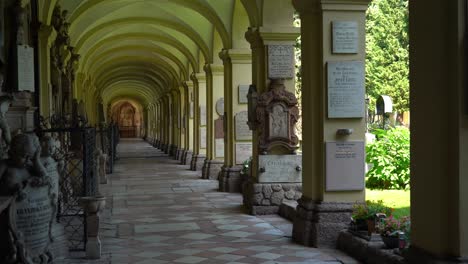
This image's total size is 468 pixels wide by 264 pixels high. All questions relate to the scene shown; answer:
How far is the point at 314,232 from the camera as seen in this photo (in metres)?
6.95

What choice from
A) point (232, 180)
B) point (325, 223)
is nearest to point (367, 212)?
point (325, 223)

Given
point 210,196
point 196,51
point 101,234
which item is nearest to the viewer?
point 101,234

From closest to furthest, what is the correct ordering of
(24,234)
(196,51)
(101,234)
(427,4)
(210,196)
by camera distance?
(427,4), (24,234), (101,234), (210,196), (196,51)

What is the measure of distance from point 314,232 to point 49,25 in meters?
6.09

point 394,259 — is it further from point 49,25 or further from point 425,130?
point 49,25

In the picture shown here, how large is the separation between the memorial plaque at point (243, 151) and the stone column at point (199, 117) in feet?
18.4

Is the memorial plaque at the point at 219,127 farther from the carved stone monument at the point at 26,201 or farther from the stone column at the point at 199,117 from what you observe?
the carved stone monument at the point at 26,201

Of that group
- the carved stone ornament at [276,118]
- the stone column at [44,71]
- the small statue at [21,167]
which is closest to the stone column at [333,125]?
the carved stone ornament at [276,118]

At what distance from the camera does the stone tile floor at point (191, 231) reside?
21.4ft

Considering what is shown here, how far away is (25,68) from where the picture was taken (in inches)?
291

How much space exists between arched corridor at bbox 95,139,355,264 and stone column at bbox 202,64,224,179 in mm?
1627

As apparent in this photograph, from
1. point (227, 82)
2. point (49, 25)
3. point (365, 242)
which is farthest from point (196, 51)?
point (365, 242)

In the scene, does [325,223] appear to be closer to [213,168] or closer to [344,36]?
[344,36]

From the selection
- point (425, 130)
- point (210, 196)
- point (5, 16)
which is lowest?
point (210, 196)
